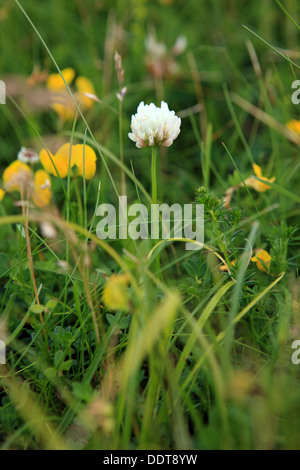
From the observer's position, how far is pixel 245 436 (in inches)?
29.6

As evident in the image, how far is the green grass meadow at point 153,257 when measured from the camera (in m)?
0.84

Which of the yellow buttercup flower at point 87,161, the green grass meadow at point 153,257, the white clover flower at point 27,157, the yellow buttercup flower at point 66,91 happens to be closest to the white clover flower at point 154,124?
the green grass meadow at point 153,257

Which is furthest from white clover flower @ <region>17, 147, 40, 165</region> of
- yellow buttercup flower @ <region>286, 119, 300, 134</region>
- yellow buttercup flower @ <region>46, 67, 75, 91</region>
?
yellow buttercup flower @ <region>286, 119, 300, 134</region>

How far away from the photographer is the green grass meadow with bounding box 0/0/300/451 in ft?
2.76

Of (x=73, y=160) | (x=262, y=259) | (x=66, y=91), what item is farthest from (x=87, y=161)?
(x=66, y=91)

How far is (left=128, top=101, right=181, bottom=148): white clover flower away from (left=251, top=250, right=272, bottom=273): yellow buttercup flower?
0.39 meters

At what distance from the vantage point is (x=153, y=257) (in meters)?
1.00

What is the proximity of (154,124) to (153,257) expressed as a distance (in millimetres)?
329

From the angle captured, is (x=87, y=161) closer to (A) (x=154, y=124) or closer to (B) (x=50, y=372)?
(A) (x=154, y=124)

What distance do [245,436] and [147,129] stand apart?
71 centimetres

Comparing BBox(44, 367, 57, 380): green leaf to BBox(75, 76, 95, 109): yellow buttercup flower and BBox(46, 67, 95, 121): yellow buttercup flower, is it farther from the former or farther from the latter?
BBox(75, 76, 95, 109): yellow buttercup flower

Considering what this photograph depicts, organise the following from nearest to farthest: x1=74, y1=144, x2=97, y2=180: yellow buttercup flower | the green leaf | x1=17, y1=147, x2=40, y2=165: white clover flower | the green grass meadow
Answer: the green grass meadow < the green leaf < x1=74, y1=144, x2=97, y2=180: yellow buttercup flower < x1=17, y1=147, x2=40, y2=165: white clover flower

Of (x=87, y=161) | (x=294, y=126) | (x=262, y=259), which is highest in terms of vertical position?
(x=294, y=126)

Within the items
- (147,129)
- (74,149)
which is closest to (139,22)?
(74,149)
